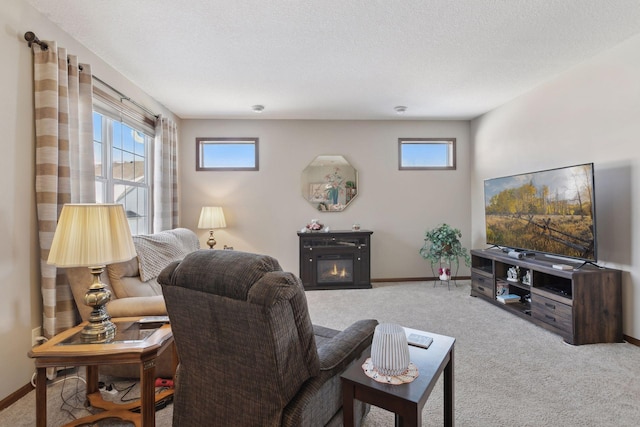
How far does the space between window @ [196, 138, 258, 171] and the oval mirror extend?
2.87 ft

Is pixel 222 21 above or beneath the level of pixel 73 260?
above

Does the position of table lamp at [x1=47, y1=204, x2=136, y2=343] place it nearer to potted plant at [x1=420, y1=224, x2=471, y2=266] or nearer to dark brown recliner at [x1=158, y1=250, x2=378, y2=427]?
dark brown recliner at [x1=158, y1=250, x2=378, y2=427]

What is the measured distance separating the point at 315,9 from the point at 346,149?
108 inches

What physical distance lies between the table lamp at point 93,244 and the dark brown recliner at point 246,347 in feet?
1.87

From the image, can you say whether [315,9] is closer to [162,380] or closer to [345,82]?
[345,82]

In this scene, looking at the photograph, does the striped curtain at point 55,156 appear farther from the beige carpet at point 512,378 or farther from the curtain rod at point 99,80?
the beige carpet at point 512,378

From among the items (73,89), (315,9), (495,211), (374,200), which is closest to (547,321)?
(495,211)

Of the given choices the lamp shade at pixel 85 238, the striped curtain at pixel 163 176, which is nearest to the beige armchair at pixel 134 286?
the lamp shade at pixel 85 238

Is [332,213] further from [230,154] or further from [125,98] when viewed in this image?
A: [125,98]

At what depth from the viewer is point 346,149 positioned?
4.77 meters

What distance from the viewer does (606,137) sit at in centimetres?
276

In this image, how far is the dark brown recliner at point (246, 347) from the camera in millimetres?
1052

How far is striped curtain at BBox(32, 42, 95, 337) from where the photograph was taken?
6.64 ft

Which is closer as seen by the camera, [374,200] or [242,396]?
[242,396]
